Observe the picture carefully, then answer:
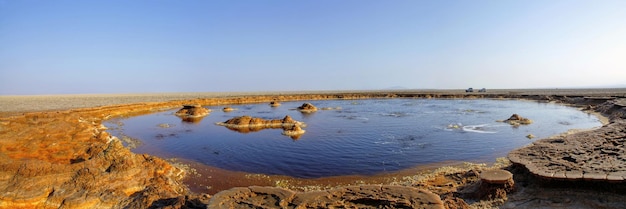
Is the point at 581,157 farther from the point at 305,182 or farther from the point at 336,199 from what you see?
the point at 305,182

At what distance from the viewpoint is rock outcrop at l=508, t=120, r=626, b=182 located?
25.2ft

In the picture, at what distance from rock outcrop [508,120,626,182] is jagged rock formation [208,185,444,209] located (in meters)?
4.32

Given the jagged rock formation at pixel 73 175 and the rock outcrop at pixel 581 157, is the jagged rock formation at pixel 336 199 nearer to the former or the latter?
the jagged rock formation at pixel 73 175

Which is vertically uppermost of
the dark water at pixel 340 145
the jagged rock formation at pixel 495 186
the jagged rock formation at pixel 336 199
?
the jagged rock formation at pixel 336 199

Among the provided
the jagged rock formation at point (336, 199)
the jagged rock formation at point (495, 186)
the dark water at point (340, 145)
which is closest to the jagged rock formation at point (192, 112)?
the dark water at point (340, 145)

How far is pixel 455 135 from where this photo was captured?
18.9 meters

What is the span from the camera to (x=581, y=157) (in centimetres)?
Result: 907

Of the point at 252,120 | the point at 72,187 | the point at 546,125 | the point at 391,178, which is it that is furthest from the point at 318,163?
the point at 546,125

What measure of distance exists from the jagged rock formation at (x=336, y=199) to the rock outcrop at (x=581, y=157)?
4.32m

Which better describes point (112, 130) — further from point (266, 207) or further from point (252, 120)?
point (266, 207)

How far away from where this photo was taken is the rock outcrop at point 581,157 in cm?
768

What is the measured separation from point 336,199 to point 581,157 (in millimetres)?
7844

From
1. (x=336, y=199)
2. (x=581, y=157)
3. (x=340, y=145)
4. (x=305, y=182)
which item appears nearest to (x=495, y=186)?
(x=581, y=157)

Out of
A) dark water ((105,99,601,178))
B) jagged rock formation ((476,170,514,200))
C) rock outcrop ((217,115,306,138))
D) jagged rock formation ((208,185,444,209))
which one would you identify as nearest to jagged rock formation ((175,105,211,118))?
rock outcrop ((217,115,306,138))
